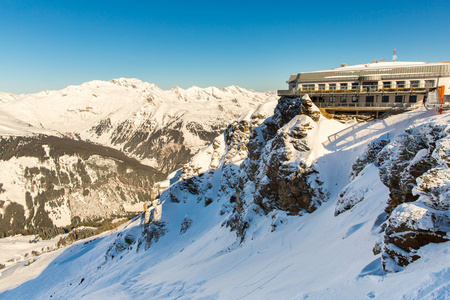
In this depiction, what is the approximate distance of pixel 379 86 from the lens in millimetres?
41969

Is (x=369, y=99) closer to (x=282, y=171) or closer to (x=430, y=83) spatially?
(x=430, y=83)

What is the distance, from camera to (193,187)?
83.6m

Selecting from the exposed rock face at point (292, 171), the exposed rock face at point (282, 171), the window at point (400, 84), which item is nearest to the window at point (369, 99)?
the window at point (400, 84)

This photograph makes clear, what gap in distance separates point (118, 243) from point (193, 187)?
30.7m

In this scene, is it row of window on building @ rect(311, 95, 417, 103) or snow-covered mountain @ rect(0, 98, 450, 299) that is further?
row of window on building @ rect(311, 95, 417, 103)

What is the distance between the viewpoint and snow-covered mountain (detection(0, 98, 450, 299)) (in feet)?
36.3

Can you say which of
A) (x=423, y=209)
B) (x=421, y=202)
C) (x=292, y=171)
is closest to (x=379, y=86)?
(x=292, y=171)

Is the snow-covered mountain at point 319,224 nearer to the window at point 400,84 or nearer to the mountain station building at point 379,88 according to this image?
the mountain station building at point 379,88

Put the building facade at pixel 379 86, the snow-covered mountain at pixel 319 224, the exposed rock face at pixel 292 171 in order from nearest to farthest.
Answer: the snow-covered mountain at pixel 319 224 < the exposed rock face at pixel 292 171 < the building facade at pixel 379 86

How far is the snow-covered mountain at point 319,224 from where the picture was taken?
11.1 meters

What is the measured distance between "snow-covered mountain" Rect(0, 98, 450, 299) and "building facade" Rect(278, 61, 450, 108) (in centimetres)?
578

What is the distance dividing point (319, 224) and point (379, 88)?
29464 millimetres

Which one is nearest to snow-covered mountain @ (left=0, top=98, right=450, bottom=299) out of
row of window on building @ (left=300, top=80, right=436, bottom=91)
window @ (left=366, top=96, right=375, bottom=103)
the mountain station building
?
the mountain station building

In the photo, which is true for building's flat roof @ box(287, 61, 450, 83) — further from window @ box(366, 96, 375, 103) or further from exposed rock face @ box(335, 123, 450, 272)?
exposed rock face @ box(335, 123, 450, 272)
